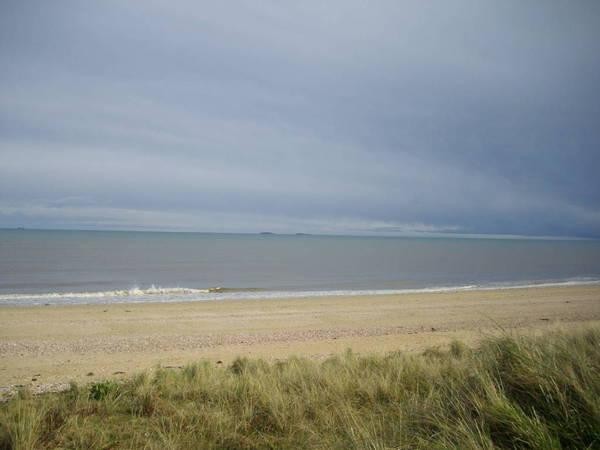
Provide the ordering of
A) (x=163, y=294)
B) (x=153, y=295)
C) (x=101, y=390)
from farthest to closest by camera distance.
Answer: (x=163, y=294)
(x=153, y=295)
(x=101, y=390)

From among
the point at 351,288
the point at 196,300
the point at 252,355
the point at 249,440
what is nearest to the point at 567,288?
the point at 351,288

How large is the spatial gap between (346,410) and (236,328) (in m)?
11.2

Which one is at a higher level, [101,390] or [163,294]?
[101,390]

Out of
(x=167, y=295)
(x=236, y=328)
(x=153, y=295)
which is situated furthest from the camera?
(x=167, y=295)

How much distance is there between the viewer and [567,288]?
31578mm

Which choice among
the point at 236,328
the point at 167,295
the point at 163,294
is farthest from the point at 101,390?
the point at 163,294

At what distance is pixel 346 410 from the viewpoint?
5.42m

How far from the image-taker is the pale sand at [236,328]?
1135 centimetres

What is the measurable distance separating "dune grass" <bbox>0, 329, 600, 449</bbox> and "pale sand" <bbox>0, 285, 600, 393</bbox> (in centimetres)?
244

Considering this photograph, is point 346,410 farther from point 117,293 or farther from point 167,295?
point 117,293

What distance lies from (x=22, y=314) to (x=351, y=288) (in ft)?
70.3

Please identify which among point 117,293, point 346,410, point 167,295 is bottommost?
point 167,295

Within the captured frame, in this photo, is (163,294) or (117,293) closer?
(117,293)

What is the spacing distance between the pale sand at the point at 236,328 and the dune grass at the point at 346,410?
8.01 ft
